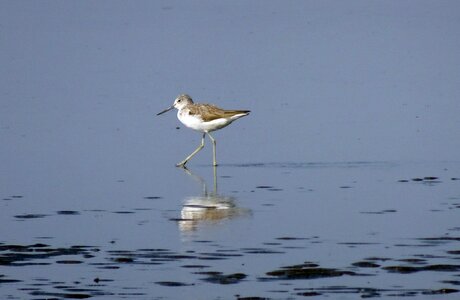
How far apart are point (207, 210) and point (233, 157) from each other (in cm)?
380

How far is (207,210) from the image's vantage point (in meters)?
13.1

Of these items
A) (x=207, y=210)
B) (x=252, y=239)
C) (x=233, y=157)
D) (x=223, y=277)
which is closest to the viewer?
(x=223, y=277)

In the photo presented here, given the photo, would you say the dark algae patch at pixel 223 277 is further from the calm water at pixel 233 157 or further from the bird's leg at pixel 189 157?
the bird's leg at pixel 189 157

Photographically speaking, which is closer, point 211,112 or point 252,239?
point 252,239

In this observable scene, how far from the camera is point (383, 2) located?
36406 millimetres

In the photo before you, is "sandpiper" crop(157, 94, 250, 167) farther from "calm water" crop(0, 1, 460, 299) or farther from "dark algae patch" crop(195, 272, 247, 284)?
"dark algae patch" crop(195, 272, 247, 284)


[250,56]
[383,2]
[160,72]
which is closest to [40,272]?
[160,72]

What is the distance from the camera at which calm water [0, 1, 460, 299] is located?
10117mm

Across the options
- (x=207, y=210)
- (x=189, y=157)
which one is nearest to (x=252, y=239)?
(x=207, y=210)

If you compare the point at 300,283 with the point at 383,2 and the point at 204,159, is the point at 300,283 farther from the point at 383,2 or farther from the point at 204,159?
the point at 383,2

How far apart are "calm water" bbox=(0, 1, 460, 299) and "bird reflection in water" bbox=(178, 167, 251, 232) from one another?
38 mm

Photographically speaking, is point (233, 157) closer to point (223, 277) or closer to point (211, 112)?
point (211, 112)

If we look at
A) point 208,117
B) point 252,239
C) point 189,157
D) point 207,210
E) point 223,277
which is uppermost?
point 208,117

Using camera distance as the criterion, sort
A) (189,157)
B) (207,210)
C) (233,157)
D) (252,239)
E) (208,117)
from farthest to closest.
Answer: (208,117), (233,157), (189,157), (207,210), (252,239)
